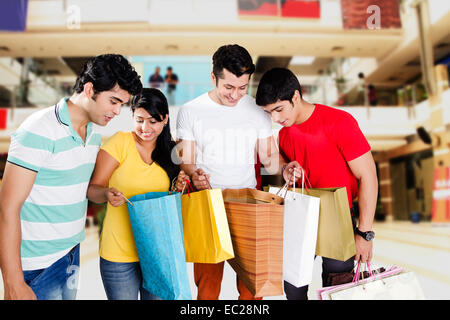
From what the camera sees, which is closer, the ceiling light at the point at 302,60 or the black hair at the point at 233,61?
the black hair at the point at 233,61

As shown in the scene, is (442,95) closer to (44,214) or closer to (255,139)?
(255,139)

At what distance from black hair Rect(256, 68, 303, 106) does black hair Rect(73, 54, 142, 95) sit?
0.41 meters

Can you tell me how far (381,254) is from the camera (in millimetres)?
4801

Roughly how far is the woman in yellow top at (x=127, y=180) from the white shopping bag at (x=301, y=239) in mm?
376

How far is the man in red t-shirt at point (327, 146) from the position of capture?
3.68 ft

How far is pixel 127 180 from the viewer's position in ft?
3.69

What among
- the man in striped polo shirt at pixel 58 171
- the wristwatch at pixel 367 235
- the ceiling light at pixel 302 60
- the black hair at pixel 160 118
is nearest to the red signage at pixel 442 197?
the ceiling light at pixel 302 60

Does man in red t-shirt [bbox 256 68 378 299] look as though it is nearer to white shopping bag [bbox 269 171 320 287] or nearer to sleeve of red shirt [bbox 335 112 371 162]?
sleeve of red shirt [bbox 335 112 371 162]

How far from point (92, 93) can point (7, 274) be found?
537 mm

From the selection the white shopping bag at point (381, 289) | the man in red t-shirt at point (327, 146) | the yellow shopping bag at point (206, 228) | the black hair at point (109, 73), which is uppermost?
the black hair at point (109, 73)

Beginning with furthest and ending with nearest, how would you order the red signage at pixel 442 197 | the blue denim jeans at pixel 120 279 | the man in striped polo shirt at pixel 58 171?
the red signage at pixel 442 197, the blue denim jeans at pixel 120 279, the man in striped polo shirt at pixel 58 171

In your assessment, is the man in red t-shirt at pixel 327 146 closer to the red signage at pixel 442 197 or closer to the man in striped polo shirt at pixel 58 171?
the man in striped polo shirt at pixel 58 171

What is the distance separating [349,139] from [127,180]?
77cm

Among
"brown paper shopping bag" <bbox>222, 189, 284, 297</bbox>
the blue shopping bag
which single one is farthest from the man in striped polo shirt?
"brown paper shopping bag" <bbox>222, 189, 284, 297</bbox>
